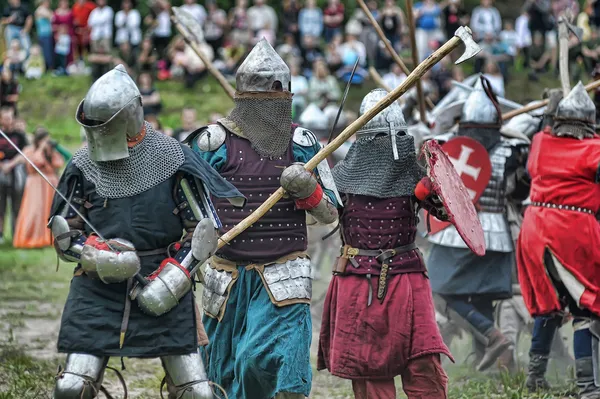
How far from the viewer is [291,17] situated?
23312 mm

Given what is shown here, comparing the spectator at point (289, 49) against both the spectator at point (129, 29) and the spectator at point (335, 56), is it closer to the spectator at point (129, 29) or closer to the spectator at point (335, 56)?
the spectator at point (335, 56)

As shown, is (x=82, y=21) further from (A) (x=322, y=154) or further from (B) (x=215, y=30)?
(A) (x=322, y=154)

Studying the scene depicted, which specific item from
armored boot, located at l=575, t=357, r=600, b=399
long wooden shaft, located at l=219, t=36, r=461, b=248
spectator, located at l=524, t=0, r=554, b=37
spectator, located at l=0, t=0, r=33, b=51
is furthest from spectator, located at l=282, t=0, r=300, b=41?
long wooden shaft, located at l=219, t=36, r=461, b=248

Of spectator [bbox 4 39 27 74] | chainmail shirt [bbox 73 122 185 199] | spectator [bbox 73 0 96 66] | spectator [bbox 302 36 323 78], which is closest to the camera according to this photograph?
chainmail shirt [bbox 73 122 185 199]

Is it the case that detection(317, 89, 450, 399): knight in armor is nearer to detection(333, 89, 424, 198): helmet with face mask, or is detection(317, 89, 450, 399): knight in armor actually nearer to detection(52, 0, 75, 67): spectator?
detection(333, 89, 424, 198): helmet with face mask

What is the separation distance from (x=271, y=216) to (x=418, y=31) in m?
15.5

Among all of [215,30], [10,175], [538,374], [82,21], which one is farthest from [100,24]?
[538,374]

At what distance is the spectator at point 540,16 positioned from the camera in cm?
2273

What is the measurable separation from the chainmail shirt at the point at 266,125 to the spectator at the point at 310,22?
16535 millimetres

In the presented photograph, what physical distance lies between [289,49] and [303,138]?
15.3 meters

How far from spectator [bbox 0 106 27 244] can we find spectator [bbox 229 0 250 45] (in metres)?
7.46

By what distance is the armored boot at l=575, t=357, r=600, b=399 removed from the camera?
7434mm

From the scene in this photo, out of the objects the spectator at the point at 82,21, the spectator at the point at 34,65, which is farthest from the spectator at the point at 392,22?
the spectator at the point at 34,65

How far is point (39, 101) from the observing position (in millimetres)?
22969
